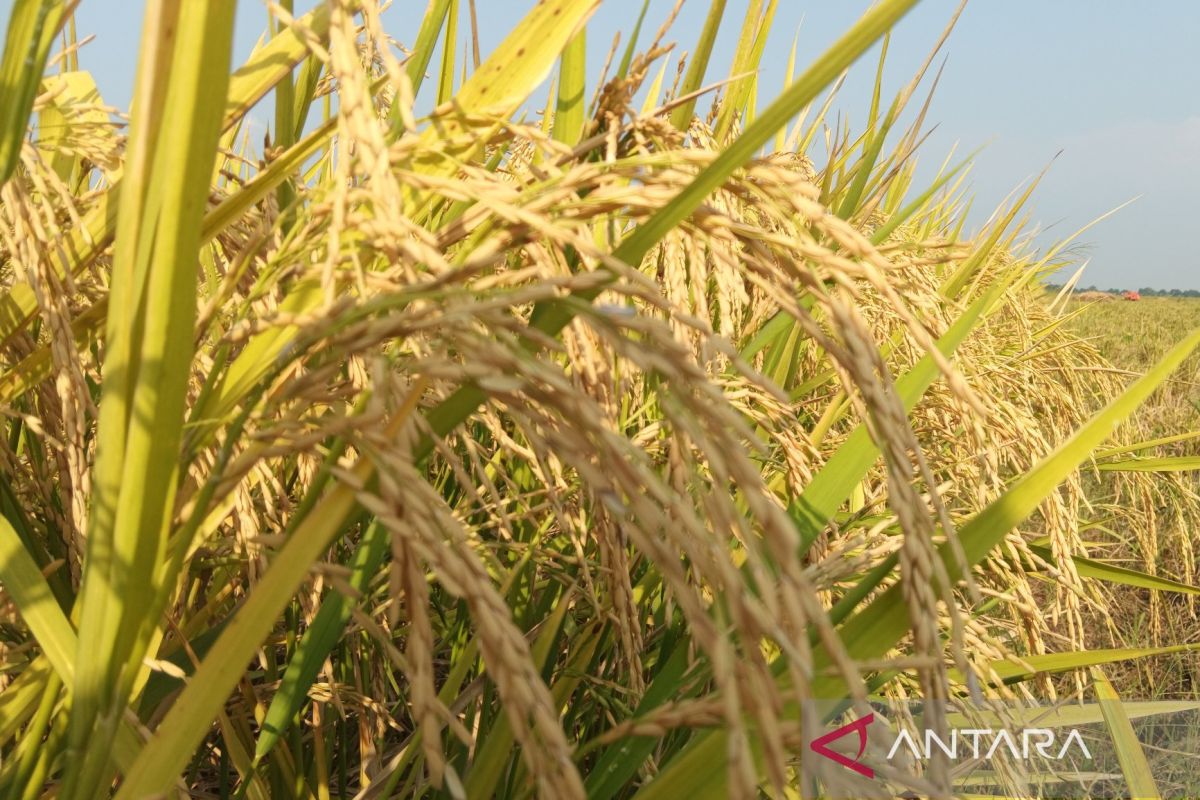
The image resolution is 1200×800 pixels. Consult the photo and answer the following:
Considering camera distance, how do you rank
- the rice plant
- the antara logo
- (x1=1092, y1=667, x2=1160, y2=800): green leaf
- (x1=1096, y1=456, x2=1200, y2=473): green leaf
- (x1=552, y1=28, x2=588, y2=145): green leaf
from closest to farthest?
the rice plant < the antara logo < (x1=552, y1=28, x2=588, y2=145): green leaf < (x1=1092, y1=667, x2=1160, y2=800): green leaf < (x1=1096, y1=456, x2=1200, y2=473): green leaf

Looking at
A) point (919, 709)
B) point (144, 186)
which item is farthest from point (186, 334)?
point (919, 709)

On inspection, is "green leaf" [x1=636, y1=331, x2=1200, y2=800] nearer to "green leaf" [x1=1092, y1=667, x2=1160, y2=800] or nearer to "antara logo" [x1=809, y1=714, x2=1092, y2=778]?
"antara logo" [x1=809, y1=714, x2=1092, y2=778]

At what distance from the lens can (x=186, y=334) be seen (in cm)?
61

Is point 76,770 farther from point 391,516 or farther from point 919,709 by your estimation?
point 919,709

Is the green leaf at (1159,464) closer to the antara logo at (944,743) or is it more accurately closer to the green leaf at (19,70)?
the antara logo at (944,743)

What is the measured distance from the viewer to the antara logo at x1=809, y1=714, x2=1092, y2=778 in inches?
24.3

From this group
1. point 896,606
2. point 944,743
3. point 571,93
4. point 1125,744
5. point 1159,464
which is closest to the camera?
point 944,743

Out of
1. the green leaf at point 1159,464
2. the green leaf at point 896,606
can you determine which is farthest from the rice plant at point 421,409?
the green leaf at point 1159,464

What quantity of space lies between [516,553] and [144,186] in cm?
79

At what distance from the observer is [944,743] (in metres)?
0.53

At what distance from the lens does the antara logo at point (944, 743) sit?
0.62 m

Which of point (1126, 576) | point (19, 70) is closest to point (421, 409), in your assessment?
point (19, 70)

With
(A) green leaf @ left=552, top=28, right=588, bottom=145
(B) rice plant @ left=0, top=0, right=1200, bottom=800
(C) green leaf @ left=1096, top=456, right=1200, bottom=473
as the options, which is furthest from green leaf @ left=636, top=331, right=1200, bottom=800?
(C) green leaf @ left=1096, top=456, right=1200, bottom=473

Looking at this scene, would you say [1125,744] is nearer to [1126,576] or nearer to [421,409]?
[1126,576]
